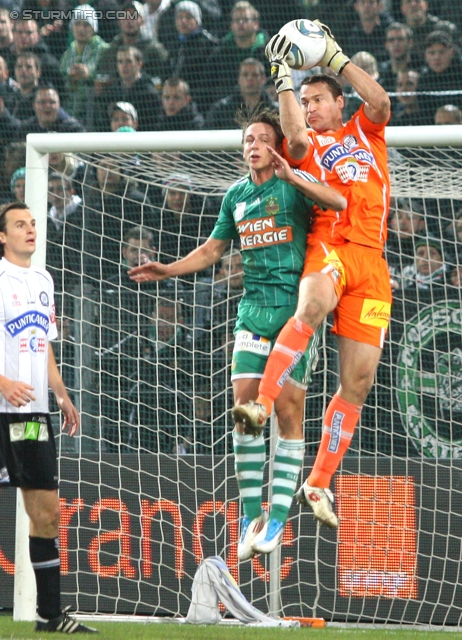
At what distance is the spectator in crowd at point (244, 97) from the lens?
360 inches

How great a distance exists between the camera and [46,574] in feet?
18.2

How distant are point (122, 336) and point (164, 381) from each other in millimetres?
487

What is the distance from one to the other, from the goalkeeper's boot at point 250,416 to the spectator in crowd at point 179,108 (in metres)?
5.00

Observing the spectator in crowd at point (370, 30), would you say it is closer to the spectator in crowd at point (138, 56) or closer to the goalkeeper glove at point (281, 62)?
the spectator in crowd at point (138, 56)

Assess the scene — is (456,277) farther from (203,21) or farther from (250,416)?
(203,21)

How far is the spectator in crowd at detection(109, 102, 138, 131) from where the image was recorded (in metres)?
9.18

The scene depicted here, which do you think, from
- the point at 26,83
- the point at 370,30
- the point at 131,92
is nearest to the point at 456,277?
the point at 370,30

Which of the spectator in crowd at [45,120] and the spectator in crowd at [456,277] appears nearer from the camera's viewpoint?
the spectator in crowd at [456,277]

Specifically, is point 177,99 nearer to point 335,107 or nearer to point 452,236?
point 452,236

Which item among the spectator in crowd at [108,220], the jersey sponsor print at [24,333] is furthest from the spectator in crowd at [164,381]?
the jersey sponsor print at [24,333]

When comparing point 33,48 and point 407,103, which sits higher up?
point 33,48

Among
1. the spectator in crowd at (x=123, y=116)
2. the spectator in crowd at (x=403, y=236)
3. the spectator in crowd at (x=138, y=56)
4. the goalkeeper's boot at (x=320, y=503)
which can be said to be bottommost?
the goalkeeper's boot at (x=320, y=503)

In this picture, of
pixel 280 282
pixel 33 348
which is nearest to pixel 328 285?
pixel 280 282

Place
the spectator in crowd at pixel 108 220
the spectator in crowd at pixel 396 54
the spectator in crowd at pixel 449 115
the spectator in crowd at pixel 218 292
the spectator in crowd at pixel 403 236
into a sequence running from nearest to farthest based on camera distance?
1. the spectator in crowd at pixel 218 292
2. the spectator in crowd at pixel 403 236
3. the spectator in crowd at pixel 108 220
4. the spectator in crowd at pixel 449 115
5. the spectator in crowd at pixel 396 54
